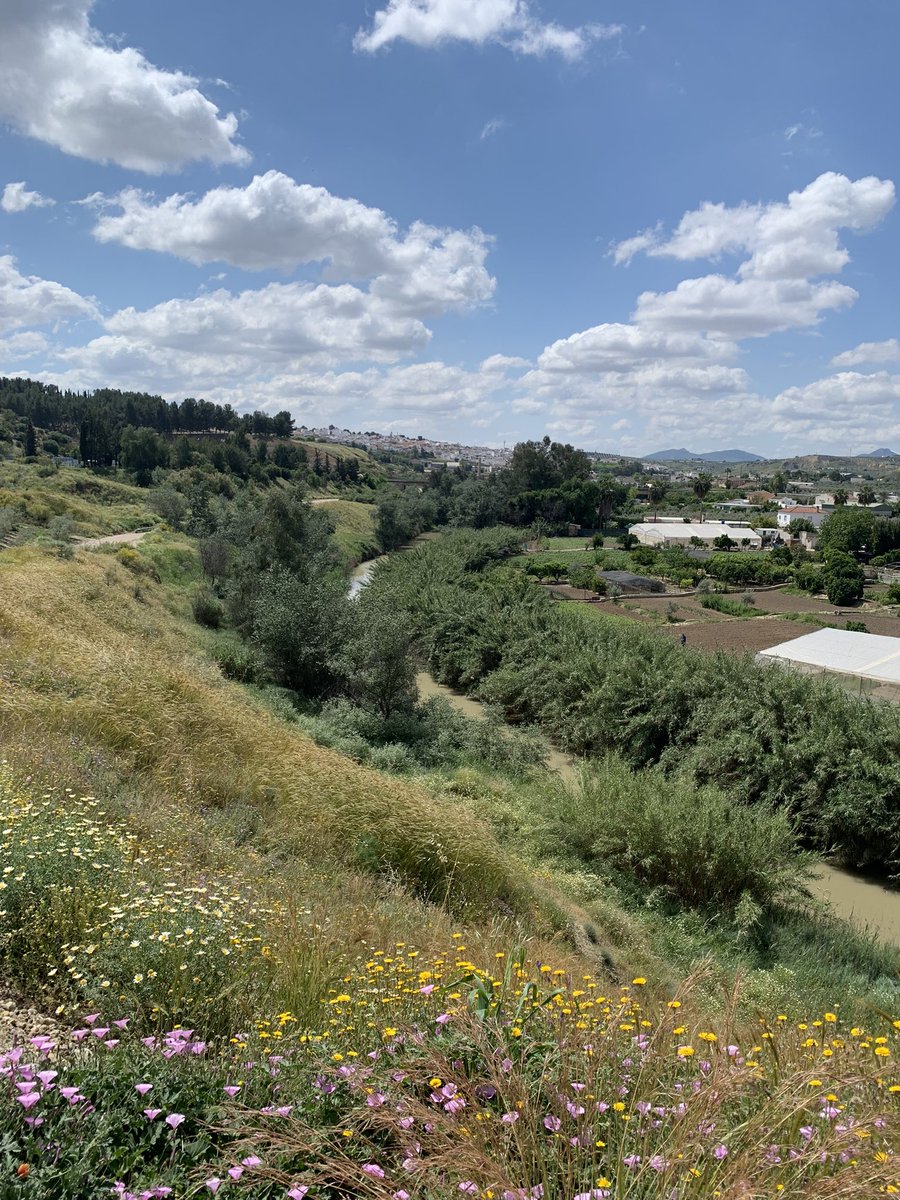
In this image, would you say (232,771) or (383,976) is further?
(232,771)

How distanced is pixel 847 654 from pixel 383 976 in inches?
981

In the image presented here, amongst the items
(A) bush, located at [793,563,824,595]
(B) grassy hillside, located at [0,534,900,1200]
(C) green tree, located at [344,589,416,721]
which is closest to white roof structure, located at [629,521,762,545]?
(A) bush, located at [793,563,824,595]

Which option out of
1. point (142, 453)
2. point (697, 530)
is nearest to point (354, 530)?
point (142, 453)

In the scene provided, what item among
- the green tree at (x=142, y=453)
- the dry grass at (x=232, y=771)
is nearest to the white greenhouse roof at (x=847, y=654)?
the dry grass at (x=232, y=771)

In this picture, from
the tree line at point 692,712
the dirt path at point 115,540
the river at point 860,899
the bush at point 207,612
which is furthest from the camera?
the dirt path at point 115,540

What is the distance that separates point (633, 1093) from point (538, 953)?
9.86 ft

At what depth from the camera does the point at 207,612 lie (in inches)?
1100

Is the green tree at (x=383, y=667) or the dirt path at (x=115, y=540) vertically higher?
the dirt path at (x=115, y=540)

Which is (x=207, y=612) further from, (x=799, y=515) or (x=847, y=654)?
(x=799, y=515)

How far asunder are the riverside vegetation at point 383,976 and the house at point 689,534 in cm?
7050

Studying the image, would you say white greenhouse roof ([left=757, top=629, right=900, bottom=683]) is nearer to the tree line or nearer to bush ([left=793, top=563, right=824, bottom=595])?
the tree line

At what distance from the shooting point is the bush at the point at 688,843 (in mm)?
10602

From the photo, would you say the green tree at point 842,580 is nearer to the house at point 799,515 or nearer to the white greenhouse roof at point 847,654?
the white greenhouse roof at point 847,654

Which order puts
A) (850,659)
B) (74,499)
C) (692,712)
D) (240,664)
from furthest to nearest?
1. (74,499)
2. (850,659)
3. (240,664)
4. (692,712)
